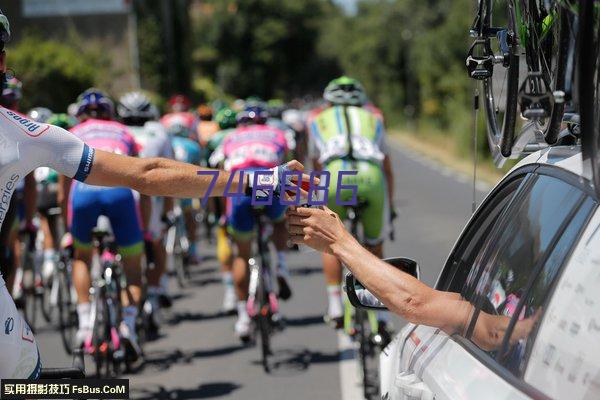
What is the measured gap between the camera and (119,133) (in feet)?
24.8

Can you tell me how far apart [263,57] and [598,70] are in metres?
96.0

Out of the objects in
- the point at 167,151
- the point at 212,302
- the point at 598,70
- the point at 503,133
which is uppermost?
the point at 598,70

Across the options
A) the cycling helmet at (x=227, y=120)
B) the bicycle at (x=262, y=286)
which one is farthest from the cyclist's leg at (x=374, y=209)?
the cycling helmet at (x=227, y=120)

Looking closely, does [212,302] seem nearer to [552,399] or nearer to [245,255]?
[245,255]

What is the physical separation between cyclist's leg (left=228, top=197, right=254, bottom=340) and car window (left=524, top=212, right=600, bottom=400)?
20.3 ft

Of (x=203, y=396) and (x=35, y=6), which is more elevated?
(x=35, y=6)

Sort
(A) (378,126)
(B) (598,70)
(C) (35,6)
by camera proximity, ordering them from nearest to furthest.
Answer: (B) (598,70) → (A) (378,126) → (C) (35,6)

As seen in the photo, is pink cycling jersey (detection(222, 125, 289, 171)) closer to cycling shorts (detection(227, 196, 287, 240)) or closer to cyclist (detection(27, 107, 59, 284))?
cycling shorts (detection(227, 196, 287, 240))

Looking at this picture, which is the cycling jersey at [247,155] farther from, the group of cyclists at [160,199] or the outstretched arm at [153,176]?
the outstretched arm at [153,176]

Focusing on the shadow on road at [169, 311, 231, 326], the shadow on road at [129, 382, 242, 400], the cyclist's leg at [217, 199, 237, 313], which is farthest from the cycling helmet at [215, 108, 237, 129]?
the shadow on road at [129, 382, 242, 400]

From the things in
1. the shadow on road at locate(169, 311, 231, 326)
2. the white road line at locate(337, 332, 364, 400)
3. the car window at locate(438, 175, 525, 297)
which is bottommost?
the shadow on road at locate(169, 311, 231, 326)

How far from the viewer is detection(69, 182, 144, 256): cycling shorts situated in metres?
7.48

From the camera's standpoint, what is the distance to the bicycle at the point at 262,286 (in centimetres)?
845

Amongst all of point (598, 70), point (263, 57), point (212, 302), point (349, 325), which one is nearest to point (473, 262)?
point (598, 70)
